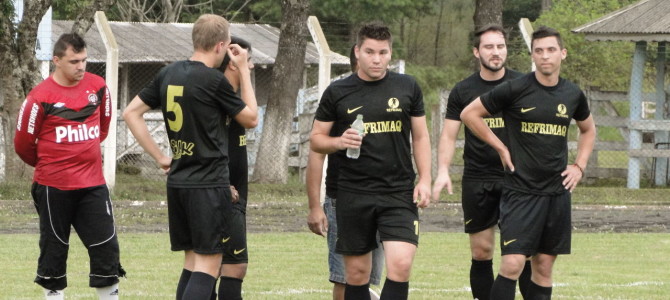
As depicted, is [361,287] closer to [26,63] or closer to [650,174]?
[26,63]

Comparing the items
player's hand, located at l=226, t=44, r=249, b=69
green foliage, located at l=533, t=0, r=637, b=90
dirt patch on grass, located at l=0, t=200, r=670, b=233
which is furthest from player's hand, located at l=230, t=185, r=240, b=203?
green foliage, located at l=533, t=0, r=637, b=90

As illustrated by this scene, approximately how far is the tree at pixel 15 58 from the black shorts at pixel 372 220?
1287cm

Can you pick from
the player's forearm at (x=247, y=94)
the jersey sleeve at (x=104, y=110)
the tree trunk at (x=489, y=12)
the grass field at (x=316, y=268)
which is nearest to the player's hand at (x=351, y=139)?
the player's forearm at (x=247, y=94)

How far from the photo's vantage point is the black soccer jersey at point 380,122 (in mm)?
7645

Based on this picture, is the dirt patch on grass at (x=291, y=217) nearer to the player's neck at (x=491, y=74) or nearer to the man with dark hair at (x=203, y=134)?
the player's neck at (x=491, y=74)

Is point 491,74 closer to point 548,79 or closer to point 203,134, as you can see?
point 548,79

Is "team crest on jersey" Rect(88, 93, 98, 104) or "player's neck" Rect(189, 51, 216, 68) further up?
"player's neck" Rect(189, 51, 216, 68)

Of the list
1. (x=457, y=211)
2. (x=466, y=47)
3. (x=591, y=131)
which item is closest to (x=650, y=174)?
(x=457, y=211)

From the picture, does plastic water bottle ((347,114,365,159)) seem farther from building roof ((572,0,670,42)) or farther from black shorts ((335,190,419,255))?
building roof ((572,0,670,42))

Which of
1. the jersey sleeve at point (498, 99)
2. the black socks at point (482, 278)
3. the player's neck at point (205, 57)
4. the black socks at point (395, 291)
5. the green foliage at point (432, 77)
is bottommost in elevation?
the black socks at point (482, 278)

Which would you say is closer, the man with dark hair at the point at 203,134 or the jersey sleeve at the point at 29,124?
the man with dark hair at the point at 203,134

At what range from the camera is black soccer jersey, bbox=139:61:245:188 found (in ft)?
24.2

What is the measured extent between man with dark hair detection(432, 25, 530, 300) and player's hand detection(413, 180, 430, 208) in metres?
1.42

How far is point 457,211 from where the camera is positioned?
18.9m
